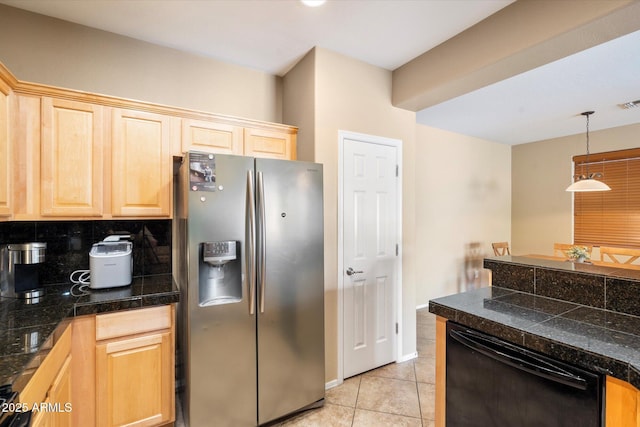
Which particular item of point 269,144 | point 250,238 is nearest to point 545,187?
point 269,144

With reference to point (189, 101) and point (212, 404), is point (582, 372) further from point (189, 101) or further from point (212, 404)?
point (189, 101)

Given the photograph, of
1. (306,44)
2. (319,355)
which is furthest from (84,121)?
(319,355)

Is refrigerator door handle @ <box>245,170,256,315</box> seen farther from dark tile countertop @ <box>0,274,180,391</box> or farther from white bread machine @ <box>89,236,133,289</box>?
white bread machine @ <box>89,236,133,289</box>

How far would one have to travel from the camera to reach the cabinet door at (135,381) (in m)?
1.66

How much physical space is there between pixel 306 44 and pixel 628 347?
2.52m

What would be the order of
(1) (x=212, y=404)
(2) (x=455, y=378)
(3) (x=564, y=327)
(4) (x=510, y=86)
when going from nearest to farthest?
(3) (x=564, y=327)
(2) (x=455, y=378)
(1) (x=212, y=404)
(4) (x=510, y=86)

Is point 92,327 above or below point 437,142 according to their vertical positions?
below

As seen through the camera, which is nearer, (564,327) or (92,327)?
(564,327)

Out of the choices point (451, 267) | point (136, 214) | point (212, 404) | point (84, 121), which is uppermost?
point (84, 121)

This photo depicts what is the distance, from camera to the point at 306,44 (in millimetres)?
2348

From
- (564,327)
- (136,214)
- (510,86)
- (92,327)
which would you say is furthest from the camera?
(510,86)

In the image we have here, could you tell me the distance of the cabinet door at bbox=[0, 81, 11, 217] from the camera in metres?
1.57

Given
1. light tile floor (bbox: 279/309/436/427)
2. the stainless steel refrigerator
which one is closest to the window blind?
light tile floor (bbox: 279/309/436/427)

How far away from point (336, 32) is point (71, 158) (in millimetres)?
1963
